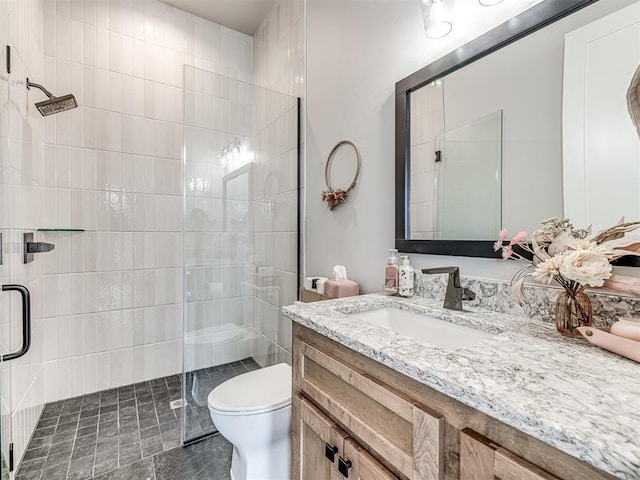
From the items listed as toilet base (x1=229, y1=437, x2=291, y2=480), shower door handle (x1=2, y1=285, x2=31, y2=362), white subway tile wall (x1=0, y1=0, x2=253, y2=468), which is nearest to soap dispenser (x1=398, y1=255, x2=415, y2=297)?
toilet base (x1=229, y1=437, x2=291, y2=480)

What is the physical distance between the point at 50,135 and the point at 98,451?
196cm

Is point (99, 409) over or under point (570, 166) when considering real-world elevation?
under

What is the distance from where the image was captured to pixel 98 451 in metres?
1.60

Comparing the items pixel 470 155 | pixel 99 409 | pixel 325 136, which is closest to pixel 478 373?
pixel 470 155

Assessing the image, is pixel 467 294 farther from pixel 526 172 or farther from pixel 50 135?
pixel 50 135

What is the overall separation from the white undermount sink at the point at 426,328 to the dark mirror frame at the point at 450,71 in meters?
0.28

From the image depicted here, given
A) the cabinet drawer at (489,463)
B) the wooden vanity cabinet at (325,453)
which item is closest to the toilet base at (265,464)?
the wooden vanity cabinet at (325,453)

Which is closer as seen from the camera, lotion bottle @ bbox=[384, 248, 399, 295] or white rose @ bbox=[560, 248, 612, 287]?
white rose @ bbox=[560, 248, 612, 287]

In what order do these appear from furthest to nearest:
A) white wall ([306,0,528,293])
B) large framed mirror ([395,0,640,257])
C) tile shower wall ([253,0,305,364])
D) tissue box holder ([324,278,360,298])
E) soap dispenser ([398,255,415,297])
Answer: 1. tile shower wall ([253,0,305,364])
2. tissue box holder ([324,278,360,298])
3. white wall ([306,0,528,293])
4. soap dispenser ([398,255,415,297])
5. large framed mirror ([395,0,640,257])

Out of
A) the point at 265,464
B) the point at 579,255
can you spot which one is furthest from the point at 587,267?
the point at 265,464

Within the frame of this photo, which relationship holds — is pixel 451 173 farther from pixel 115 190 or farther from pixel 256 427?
pixel 115 190

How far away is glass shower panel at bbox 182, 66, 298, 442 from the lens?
1919mm

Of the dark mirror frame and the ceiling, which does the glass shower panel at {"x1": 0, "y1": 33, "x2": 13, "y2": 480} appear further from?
the dark mirror frame

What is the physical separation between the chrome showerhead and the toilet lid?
1.73 meters
